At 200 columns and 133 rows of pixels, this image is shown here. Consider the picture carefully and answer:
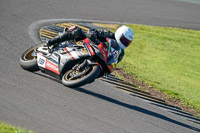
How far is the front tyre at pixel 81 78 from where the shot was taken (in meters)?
7.41

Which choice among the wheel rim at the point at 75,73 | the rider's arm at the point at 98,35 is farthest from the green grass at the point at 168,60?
the wheel rim at the point at 75,73

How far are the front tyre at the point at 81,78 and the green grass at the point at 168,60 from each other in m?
3.38

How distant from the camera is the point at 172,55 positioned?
14188mm

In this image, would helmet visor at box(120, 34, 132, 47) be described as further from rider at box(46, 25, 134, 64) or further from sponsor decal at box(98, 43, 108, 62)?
sponsor decal at box(98, 43, 108, 62)

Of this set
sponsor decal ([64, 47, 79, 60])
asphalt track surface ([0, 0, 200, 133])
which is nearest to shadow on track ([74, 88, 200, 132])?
asphalt track surface ([0, 0, 200, 133])

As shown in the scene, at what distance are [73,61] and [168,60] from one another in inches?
243

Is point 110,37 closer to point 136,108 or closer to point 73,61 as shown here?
point 73,61

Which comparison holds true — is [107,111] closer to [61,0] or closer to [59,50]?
[59,50]

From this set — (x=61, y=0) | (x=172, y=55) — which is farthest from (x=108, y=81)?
(x=61, y=0)

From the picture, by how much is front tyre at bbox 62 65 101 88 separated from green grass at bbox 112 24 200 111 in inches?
133

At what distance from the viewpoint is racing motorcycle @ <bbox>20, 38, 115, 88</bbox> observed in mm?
7809

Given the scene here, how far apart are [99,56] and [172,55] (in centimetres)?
673

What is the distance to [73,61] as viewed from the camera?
802cm

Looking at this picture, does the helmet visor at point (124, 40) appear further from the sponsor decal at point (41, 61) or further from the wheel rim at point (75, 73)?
the sponsor decal at point (41, 61)
